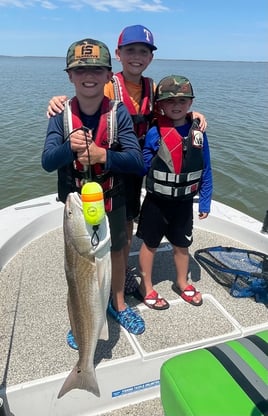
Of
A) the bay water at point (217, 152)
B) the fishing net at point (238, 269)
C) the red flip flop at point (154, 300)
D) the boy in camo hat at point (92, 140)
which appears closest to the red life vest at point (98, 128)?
the boy in camo hat at point (92, 140)

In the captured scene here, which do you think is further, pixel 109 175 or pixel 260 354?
pixel 109 175

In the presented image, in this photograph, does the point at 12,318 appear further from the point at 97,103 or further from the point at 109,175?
the point at 97,103

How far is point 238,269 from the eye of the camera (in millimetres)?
3748

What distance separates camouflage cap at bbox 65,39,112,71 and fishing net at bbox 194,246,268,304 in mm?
2269

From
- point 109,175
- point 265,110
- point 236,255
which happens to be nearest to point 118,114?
point 109,175

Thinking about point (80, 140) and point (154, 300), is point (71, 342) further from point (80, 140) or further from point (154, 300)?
point (80, 140)

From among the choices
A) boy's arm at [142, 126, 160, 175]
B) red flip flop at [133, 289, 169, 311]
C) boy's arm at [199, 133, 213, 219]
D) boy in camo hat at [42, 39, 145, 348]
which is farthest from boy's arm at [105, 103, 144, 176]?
red flip flop at [133, 289, 169, 311]

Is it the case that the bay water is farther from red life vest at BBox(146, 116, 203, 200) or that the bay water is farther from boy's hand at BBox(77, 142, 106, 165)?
boy's hand at BBox(77, 142, 106, 165)

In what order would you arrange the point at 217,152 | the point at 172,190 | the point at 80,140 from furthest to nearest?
1. the point at 217,152
2. the point at 172,190
3. the point at 80,140

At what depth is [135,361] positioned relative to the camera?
2.67 meters

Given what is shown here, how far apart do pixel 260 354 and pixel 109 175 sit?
55.2 inches

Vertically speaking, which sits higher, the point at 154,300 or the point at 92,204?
the point at 92,204

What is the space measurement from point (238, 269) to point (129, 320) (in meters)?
1.30

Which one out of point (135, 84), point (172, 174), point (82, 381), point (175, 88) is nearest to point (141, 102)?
point (135, 84)
